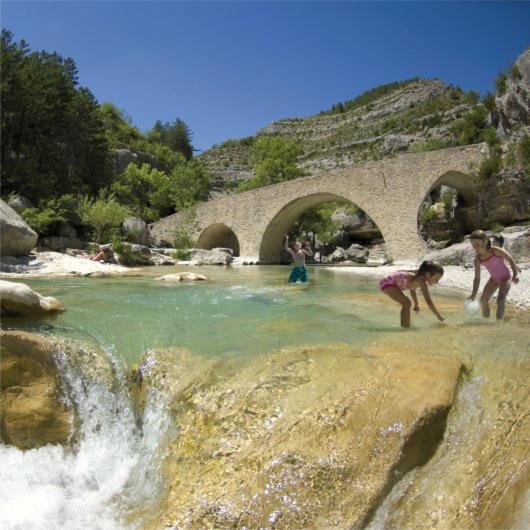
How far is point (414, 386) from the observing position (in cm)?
332

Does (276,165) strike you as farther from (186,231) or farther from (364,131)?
(364,131)

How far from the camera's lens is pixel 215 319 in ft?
20.2

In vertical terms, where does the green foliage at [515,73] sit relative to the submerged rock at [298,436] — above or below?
above

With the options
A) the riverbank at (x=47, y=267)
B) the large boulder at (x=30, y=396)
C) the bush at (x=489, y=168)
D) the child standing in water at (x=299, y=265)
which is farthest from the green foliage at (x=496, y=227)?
the large boulder at (x=30, y=396)

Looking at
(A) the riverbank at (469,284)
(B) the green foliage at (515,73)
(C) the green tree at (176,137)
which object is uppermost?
(C) the green tree at (176,137)

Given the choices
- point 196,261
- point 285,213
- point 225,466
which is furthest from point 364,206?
point 225,466

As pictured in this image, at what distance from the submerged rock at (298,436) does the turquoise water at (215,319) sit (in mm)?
733

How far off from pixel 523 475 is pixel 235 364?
228cm

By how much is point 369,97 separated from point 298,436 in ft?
313

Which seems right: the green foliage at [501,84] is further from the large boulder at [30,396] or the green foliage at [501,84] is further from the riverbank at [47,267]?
the large boulder at [30,396]

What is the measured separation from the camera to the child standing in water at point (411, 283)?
213 inches

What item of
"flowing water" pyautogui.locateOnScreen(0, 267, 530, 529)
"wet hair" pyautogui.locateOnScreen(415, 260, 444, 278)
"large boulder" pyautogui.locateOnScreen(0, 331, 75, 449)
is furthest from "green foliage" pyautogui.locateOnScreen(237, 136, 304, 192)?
"large boulder" pyautogui.locateOnScreen(0, 331, 75, 449)

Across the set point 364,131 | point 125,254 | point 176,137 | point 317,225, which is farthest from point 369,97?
point 125,254

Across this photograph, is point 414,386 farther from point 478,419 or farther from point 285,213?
point 285,213
